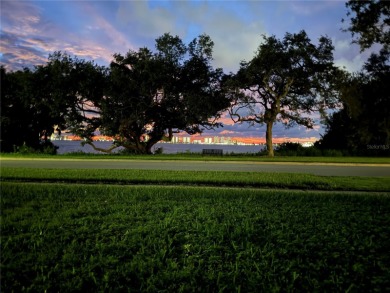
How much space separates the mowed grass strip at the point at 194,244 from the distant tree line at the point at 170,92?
2268cm

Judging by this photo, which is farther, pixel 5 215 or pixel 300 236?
pixel 5 215

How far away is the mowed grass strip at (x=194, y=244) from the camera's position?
4.27 meters

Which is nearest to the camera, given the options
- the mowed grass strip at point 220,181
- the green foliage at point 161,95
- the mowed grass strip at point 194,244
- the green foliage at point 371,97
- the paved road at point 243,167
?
the mowed grass strip at point 194,244

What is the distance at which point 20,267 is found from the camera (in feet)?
15.1

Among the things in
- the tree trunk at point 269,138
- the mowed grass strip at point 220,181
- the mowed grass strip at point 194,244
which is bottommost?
the mowed grass strip at point 194,244

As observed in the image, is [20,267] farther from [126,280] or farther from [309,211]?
[309,211]

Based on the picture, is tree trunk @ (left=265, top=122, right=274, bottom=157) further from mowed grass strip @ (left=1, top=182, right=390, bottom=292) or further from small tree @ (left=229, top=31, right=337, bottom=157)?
mowed grass strip @ (left=1, top=182, right=390, bottom=292)

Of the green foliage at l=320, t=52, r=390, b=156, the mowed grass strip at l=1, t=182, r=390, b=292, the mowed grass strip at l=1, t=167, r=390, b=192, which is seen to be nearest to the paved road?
the mowed grass strip at l=1, t=167, r=390, b=192

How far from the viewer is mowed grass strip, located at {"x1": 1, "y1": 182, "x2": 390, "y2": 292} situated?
4266 mm

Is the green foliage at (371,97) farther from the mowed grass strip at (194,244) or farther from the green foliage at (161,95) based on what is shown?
the mowed grass strip at (194,244)

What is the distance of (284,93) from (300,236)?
27050mm

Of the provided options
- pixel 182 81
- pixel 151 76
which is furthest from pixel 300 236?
pixel 182 81

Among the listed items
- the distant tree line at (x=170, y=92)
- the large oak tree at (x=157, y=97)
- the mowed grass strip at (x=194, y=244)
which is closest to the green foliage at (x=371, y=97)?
the distant tree line at (x=170, y=92)

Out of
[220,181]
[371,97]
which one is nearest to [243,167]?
[220,181]
